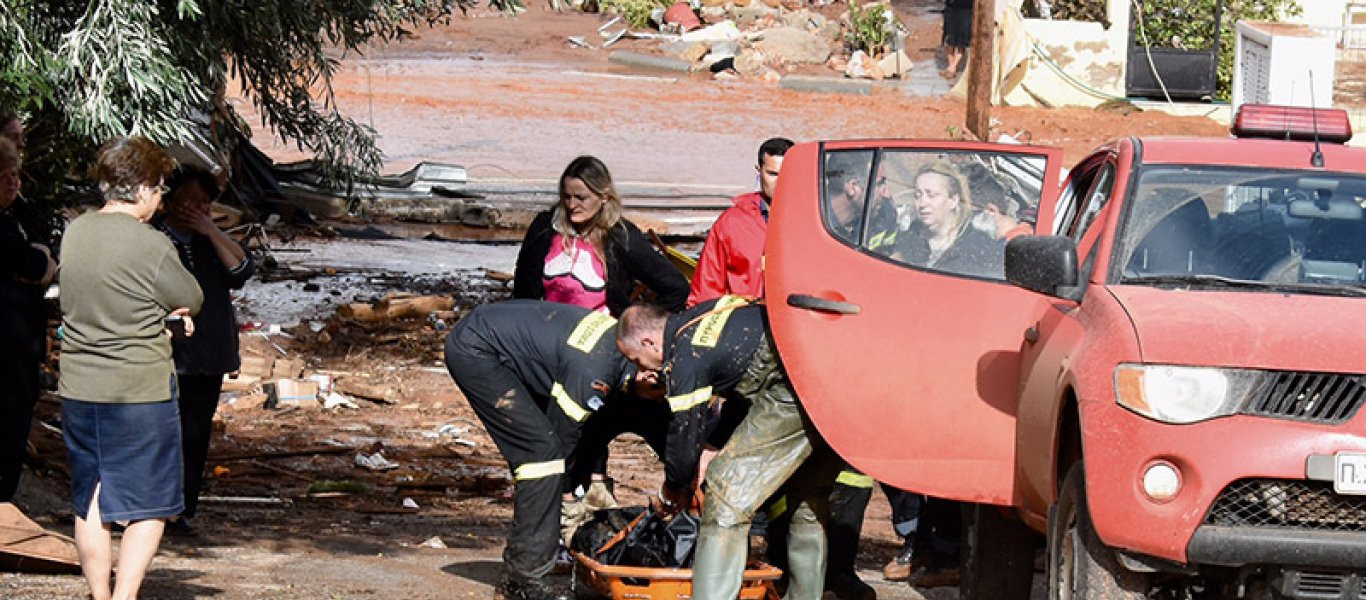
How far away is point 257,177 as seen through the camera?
19.5 meters

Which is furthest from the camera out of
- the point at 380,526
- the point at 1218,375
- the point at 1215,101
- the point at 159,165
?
the point at 1215,101

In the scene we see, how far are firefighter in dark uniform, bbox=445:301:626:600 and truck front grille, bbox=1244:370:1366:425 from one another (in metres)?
2.75

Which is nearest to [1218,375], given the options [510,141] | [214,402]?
[214,402]

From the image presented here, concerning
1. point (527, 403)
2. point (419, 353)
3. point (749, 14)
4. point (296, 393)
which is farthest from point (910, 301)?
point (749, 14)

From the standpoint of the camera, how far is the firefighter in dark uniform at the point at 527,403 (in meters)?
7.33

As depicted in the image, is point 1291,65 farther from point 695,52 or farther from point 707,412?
point 695,52

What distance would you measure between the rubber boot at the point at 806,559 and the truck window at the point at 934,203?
3.71 ft

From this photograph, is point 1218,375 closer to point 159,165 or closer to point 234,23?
point 159,165

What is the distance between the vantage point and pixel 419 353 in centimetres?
1400

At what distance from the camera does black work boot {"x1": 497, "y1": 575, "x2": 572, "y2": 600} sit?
24.1 ft

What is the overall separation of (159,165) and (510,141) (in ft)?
68.2

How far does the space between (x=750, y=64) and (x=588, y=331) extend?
2954 cm

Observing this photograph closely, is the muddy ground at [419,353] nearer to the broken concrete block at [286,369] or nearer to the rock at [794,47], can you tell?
the broken concrete block at [286,369]

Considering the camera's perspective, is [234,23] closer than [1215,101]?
Yes
